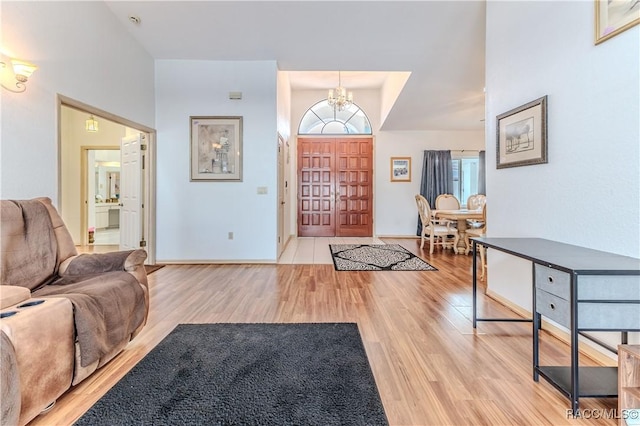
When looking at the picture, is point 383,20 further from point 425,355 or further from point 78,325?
point 78,325

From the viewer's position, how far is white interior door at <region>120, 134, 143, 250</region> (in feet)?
14.1

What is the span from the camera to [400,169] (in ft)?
23.5

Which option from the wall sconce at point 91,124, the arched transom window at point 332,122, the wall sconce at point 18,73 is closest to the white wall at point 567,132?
the wall sconce at point 18,73

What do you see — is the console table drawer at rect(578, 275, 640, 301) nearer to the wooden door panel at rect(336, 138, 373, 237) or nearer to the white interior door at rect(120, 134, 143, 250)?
the white interior door at rect(120, 134, 143, 250)

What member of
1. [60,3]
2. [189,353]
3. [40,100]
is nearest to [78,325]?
[189,353]

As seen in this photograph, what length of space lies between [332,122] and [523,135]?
533 cm

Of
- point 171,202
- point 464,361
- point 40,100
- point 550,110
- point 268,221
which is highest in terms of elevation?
point 40,100

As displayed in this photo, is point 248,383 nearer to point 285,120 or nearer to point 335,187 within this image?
point 285,120

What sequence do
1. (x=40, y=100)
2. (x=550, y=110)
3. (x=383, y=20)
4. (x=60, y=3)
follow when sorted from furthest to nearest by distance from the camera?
1. (x=383, y=20)
2. (x=60, y=3)
3. (x=40, y=100)
4. (x=550, y=110)

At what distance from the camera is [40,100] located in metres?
2.42

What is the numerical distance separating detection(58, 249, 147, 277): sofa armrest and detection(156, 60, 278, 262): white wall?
2.29m

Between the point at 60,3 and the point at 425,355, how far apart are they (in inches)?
166

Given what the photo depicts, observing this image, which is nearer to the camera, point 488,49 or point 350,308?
point 350,308

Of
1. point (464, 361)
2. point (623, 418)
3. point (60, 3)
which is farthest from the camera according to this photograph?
point (60, 3)
